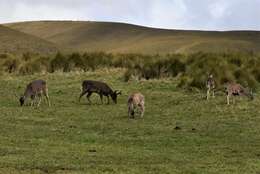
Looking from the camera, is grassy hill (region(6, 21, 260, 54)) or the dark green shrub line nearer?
the dark green shrub line

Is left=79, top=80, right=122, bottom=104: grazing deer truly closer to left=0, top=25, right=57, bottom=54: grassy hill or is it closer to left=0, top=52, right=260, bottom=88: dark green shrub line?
left=0, top=52, right=260, bottom=88: dark green shrub line

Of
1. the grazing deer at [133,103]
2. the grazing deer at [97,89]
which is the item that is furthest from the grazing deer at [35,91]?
the grazing deer at [133,103]

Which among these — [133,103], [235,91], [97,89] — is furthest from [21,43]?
[133,103]

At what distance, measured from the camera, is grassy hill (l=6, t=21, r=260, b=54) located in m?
91.4

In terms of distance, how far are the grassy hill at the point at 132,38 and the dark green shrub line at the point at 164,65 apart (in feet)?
107

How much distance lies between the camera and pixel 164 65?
43.8 meters

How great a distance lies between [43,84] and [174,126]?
9133mm

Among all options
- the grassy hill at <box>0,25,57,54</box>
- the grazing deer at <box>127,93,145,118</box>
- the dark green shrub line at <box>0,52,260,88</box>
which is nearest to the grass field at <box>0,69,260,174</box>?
the grazing deer at <box>127,93,145,118</box>

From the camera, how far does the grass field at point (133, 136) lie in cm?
1423

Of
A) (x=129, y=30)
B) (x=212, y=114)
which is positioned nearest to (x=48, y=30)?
(x=129, y=30)

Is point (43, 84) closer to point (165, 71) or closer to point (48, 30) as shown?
point (165, 71)

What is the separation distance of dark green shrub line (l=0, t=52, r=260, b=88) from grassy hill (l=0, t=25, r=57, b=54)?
26.7 metres

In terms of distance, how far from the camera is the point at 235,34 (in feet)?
335

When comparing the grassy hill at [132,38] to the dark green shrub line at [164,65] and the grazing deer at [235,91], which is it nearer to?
the dark green shrub line at [164,65]
